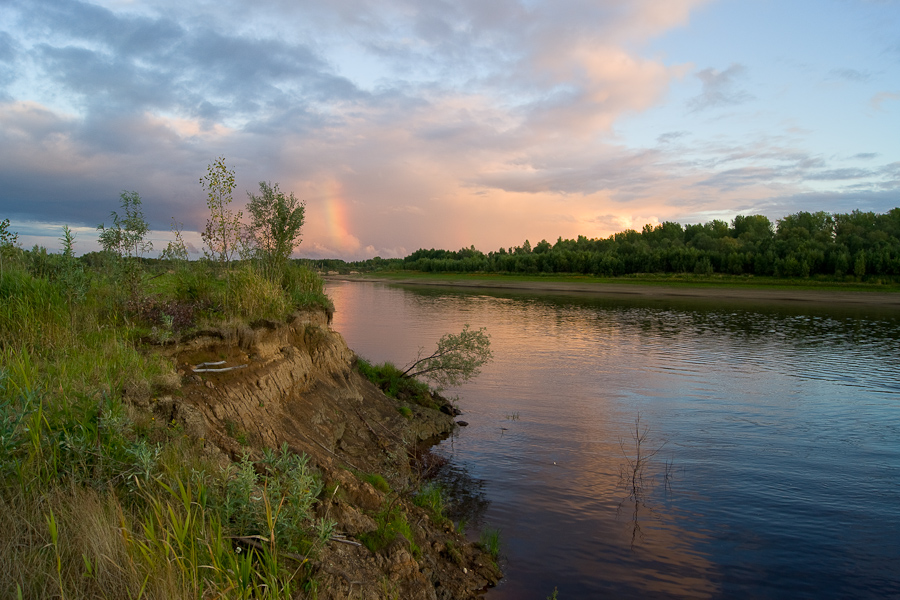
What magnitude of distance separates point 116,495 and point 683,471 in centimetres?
1064

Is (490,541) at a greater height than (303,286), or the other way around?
(303,286)

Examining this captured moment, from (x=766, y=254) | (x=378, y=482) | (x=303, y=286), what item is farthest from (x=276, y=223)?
(x=766, y=254)

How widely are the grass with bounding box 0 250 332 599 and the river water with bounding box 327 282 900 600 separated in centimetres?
384

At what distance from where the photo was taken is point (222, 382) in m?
7.97

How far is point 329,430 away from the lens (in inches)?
397

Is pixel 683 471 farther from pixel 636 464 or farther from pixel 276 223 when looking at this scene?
pixel 276 223

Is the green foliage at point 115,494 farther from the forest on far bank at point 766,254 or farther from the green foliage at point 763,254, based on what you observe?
the forest on far bank at point 766,254

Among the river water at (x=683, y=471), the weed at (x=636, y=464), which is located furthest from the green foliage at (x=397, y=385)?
the weed at (x=636, y=464)

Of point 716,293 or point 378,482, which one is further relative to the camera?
point 716,293

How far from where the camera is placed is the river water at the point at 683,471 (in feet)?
25.5

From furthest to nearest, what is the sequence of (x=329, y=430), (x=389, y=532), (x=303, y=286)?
(x=303, y=286)
(x=329, y=430)
(x=389, y=532)

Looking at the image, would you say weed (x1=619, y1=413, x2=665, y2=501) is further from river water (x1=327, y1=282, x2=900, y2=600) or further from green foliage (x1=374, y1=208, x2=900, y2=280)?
green foliage (x1=374, y1=208, x2=900, y2=280)

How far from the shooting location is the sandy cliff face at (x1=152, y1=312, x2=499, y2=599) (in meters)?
5.87

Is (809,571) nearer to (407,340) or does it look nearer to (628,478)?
(628,478)
